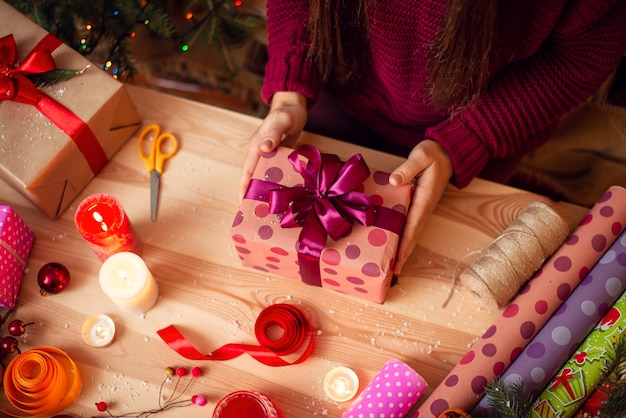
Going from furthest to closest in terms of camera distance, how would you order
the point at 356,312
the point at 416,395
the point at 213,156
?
the point at 213,156
the point at 356,312
the point at 416,395

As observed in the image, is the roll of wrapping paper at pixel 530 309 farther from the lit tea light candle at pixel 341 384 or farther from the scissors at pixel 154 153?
the scissors at pixel 154 153

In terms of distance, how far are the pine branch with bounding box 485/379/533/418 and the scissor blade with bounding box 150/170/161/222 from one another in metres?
0.66

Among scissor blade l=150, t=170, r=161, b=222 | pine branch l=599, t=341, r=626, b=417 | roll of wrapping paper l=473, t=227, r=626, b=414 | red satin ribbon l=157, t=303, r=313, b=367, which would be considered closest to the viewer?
pine branch l=599, t=341, r=626, b=417

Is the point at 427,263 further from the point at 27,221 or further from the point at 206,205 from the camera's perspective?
the point at 27,221

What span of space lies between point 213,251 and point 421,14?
0.55 m

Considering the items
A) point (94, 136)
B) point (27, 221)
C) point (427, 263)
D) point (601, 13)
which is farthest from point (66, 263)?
point (601, 13)

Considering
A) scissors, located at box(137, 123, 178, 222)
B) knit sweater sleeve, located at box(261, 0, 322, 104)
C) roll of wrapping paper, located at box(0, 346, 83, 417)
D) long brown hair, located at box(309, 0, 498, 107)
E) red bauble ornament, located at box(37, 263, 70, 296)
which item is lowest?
roll of wrapping paper, located at box(0, 346, 83, 417)

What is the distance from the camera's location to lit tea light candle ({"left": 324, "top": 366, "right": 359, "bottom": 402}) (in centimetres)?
88

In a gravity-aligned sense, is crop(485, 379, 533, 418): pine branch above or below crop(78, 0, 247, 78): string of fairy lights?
below

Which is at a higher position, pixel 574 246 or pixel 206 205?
pixel 574 246

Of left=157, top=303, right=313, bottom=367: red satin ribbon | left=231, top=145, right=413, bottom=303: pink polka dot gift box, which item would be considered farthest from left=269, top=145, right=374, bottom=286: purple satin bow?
left=157, top=303, right=313, bottom=367: red satin ribbon

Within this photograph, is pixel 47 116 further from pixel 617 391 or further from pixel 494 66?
pixel 617 391

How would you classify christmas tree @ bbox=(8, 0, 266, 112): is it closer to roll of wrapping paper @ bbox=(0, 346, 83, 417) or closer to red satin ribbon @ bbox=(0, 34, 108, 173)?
red satin ribbon @ bbox=(0, 34, 108, 173)

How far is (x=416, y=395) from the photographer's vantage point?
2.70 ft
